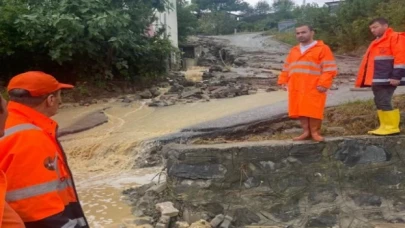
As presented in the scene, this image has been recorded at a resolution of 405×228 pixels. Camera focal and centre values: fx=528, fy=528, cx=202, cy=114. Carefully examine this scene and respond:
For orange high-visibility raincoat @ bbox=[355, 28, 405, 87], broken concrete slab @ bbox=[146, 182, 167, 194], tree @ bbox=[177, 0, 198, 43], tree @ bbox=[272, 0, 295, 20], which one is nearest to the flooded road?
broken concrete slab @ bbox=[146, 182, 167, 194]

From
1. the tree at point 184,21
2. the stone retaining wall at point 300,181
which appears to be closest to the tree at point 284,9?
the tree at point 184,21

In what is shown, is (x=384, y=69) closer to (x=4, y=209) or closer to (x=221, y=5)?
(x=4, y=209)

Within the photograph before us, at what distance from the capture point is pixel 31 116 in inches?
108

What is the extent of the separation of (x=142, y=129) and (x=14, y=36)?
21.7ft

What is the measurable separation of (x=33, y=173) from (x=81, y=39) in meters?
13.0

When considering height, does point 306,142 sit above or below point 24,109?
below

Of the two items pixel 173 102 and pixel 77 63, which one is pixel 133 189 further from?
pixel 77 63

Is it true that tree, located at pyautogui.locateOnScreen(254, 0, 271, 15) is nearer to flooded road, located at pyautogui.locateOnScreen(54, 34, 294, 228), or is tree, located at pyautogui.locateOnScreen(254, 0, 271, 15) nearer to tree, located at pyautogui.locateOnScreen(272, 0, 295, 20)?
tree, located at pyautogui.locateOnScreen(272, 0, 295, 20)

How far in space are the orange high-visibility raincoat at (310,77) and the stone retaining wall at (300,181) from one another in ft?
1.50

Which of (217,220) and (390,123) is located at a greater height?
(390,123)

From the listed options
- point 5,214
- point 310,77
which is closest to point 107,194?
point 310,77

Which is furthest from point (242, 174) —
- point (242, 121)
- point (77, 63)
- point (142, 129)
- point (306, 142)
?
point (77, 63)

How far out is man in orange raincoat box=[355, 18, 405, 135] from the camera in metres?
5.97

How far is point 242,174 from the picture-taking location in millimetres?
6199
